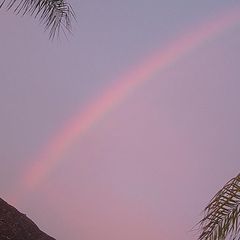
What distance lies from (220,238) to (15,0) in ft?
20.3

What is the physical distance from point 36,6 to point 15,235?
295 inches

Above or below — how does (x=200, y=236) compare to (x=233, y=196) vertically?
below

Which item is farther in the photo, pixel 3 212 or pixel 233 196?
pixel 3 212

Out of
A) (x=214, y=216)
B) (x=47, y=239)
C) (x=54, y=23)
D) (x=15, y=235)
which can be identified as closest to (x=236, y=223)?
(x=214, y=216)

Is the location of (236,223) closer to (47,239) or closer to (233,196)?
(233,196)

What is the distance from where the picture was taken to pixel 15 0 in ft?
28.1

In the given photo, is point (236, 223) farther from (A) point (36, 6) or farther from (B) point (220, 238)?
(A) point (36, 6)

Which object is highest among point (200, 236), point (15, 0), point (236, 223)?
point (15, 0)

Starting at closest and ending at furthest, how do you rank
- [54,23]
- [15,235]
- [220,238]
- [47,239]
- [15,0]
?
[220,238] < [15,0] < [54,23] < [15,235] < [47,239]

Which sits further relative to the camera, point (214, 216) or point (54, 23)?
point (54, 23)

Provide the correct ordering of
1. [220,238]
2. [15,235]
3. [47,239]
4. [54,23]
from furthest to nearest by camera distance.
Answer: [47,239], [15,235], [54,23], [220,238]

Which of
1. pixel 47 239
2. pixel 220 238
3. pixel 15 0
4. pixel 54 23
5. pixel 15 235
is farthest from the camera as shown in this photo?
pixel 47 239

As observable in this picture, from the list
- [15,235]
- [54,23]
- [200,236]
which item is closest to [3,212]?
[15,235]

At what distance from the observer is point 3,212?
13.9m
